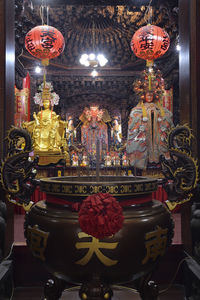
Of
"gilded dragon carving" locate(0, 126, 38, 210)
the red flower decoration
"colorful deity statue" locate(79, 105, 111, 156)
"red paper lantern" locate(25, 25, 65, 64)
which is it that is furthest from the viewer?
"colorful deity statue" locate(79, 105, 111, 156)

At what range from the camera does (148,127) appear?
4789 mm

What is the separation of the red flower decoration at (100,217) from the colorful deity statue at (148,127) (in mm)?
3230

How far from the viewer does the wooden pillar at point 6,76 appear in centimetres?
181

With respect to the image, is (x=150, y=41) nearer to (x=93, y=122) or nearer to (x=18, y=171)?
(x=18, y=171)

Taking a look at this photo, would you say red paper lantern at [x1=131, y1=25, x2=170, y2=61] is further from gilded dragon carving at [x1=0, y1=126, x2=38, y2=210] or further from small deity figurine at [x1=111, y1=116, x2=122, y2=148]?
small deity figurine at [x1=111, y1=116, x2=122, y2=148]

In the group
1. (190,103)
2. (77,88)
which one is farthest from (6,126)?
(77,88)

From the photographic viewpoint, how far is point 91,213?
1.05 meters

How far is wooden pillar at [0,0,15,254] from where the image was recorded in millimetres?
1811

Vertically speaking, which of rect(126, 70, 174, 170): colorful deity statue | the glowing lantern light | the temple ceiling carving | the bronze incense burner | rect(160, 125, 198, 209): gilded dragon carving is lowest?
the bronze incense burner

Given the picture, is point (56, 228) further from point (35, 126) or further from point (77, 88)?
point (77, 88)

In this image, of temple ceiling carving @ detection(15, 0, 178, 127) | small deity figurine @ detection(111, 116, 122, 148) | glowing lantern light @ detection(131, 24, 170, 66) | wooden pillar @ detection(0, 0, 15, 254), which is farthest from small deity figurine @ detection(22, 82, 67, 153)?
wooden pillar @ detection(0, 0, 15, 254)

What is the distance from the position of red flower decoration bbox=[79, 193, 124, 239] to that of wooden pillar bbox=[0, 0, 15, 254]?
0.96 metres

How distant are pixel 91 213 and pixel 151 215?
0.33 meters

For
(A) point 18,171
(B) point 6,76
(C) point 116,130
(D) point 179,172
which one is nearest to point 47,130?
(C) point 116,130
